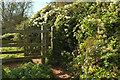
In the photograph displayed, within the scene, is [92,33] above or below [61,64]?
above

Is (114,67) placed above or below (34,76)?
above

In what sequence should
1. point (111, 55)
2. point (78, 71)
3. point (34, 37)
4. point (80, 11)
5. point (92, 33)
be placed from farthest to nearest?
point (34, 37) → point (80, 11) → point (78, 71) → point (92, 33) → point (111, 55)

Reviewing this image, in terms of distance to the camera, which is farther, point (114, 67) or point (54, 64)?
point (54, 64)

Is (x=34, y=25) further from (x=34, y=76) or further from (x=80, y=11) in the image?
(x=34, y=76)

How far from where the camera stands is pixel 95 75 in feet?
10.4

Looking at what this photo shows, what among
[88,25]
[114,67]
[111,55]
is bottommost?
[114,67]

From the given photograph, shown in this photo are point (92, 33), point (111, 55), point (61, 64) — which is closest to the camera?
point (111, 55)

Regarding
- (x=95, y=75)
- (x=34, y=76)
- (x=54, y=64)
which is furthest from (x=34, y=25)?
(x=95, y=75)

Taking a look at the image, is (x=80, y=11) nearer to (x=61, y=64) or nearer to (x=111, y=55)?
(x=61, y=64)

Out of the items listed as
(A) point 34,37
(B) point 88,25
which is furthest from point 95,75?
(A) point 34,37

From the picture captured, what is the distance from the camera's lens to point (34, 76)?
12.5ft

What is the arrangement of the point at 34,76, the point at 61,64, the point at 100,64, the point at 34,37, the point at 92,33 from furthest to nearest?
the point at 34,37 → the point at 61,64 → the point at 34,76 → the point at 92,33 → the point at 100,64

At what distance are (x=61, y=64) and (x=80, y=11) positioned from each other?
2.15 meters

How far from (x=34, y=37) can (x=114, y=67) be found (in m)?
5.25
